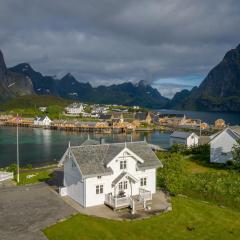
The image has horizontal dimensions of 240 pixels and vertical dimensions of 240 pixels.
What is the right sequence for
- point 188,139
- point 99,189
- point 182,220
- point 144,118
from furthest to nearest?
1. point 144,118
2. point 188,139
3. point 99,189
4. point 182,220

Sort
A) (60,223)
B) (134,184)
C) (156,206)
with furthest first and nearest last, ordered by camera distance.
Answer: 1. (134,184)
2. (156,206)
3. (60,223)

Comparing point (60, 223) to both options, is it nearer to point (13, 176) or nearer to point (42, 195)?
point (42, 195)

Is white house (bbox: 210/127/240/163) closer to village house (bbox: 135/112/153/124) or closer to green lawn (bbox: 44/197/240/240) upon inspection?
green lawn (bbox: 44/197/240/240)

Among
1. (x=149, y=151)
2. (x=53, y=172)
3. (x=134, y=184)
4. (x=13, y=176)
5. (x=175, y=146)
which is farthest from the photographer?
(x=175, y=146)

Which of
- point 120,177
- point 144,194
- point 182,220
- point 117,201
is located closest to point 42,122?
point 120,177

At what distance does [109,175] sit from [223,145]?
26.3 m

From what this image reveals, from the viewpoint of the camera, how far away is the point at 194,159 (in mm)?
57625

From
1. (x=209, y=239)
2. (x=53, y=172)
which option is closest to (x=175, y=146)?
(x=53, y=172)

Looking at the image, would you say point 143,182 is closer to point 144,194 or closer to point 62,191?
point 144,194

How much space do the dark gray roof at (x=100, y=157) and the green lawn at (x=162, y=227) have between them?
187 inches

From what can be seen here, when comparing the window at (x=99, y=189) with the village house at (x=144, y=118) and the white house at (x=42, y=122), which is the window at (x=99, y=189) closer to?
the white house at (x=42, y=122)

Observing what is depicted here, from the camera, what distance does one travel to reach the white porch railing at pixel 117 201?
31.5 meters

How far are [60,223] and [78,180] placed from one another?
589cm

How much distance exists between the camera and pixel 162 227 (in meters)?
27.8
